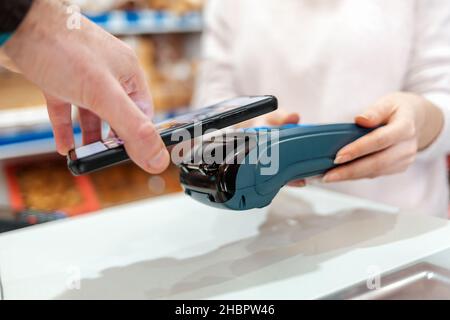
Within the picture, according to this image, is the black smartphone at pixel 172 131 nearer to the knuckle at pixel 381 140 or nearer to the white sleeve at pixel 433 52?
the knuckle at pixel 381 140

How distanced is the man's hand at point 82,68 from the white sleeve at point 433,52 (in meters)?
A: 0.51

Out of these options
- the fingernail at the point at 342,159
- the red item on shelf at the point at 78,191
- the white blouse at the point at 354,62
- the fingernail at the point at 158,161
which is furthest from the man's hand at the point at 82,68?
the red item on shelf at the point at 78,191

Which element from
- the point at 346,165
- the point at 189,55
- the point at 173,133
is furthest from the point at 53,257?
the point at 189,55

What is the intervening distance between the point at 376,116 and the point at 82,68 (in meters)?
0.36

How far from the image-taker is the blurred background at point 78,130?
160cm

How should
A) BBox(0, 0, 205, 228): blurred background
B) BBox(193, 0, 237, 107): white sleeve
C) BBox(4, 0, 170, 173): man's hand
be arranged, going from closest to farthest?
BBox(4, 0, 170, 173): man's hand → BBox(193, 0, 237, 107): white sleeve → BBox(0, 0, 205, 228): blurred background

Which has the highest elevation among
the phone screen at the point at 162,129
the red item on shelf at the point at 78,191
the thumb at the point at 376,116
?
the phone screen at the point at 162,129

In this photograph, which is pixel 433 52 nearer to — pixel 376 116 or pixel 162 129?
pixel 376 116

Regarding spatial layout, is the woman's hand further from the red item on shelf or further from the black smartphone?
the red item on shelf

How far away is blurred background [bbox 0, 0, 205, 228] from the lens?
62.9 inches

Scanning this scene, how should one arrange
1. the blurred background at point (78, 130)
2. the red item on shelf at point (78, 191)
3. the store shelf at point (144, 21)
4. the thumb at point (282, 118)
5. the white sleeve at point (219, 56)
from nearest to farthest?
Result: the thumb at point (282, 118) < the white sleeve at point (219, 56) < the red item on shelf at point (78, 191) < the blurred background at point (78, 130) < the store shelf at point (144, 21)

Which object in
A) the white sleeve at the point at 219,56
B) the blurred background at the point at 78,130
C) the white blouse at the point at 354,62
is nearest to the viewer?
the white blouse at the point at 354,62

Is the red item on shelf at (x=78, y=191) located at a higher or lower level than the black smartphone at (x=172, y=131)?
lower

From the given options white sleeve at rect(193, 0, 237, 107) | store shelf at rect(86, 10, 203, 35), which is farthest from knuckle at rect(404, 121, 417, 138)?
store shelf at rect(86, 10, 203, 35)
